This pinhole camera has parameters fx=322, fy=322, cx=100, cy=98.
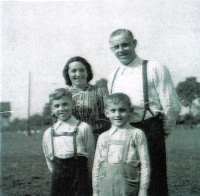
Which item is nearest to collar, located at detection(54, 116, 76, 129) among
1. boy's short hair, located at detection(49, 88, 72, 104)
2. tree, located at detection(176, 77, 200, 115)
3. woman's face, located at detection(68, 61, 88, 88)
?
boy's short hair, located at detection(49, 88, 72, 104)

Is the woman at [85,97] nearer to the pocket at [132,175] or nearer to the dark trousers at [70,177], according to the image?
the dark trousers at [70,177]

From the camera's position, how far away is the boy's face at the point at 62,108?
1874 mm

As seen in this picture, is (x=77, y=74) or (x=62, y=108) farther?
(x=77, y=74)

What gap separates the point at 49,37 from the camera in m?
2.54

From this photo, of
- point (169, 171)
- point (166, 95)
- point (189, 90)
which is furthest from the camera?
point (169, 171)

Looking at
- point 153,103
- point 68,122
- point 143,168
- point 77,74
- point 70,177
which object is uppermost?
point 77,74

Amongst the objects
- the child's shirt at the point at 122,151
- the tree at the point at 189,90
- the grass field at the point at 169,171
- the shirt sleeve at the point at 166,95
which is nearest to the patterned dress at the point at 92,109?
the child's shirt at the point at 122,151

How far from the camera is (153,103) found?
1821 millimetres

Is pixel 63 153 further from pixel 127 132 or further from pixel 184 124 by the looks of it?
pixel 184 124

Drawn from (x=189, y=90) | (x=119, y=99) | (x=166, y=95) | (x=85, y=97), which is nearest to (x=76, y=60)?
(x=85, y=97)

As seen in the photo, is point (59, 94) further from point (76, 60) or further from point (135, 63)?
point (135, 63)

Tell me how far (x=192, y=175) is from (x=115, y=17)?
1.82 metres

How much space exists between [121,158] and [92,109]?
0.44 meters

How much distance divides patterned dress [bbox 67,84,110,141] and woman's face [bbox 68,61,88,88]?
57 mm
